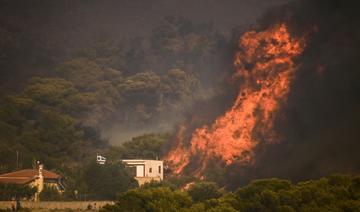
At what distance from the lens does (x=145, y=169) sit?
103938 mm

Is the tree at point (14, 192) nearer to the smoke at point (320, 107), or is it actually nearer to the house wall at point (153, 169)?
the house wall at point (153, 169)

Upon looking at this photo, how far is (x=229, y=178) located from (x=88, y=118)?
62.7 meters

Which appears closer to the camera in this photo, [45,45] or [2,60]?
[2,60]

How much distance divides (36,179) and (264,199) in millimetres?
35060

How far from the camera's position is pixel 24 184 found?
88125 mm

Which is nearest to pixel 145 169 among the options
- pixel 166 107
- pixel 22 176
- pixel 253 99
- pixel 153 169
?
pixel 153 169

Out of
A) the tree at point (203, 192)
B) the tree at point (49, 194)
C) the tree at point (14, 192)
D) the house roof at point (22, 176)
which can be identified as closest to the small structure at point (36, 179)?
the house roof at point (22, 176)

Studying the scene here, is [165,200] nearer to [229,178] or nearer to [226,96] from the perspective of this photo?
[229,178]

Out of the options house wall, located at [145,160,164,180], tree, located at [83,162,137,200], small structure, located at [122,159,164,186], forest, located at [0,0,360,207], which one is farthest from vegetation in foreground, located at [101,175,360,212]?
house wall, located at [145,160,164,180]

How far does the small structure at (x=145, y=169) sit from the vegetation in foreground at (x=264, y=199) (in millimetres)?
33228

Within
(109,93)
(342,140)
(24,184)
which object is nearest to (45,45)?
(109,93)

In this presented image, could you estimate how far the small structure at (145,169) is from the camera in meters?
103

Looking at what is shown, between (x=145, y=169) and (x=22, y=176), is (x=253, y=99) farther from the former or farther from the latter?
(x=22, y=176)

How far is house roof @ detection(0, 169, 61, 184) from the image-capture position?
9006 centimetres
